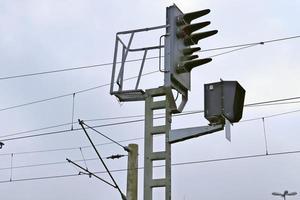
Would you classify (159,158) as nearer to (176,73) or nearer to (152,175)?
(152,175)

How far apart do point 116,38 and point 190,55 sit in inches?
69.8

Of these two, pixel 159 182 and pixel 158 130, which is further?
pixel 158 130

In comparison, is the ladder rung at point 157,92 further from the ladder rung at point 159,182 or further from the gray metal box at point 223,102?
the ladder rung at point 159,182

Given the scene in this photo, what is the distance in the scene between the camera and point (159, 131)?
30.3 feet

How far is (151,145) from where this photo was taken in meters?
9.16

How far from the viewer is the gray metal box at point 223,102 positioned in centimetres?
877

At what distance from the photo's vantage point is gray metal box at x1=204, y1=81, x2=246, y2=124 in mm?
8773

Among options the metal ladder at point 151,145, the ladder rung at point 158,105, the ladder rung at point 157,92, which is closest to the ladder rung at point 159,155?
the metal ladder at point 151,145

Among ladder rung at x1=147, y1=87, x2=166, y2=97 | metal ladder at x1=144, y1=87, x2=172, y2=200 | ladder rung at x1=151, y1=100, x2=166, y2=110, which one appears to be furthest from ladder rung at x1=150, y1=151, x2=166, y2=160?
ladder rung at x1=147, y1=87, x2=166, y2=97

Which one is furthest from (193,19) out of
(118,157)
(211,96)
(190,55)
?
(118,157)

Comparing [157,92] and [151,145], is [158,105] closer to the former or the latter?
[157,92]

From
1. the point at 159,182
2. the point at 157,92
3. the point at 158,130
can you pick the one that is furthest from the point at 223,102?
the point at 159,182

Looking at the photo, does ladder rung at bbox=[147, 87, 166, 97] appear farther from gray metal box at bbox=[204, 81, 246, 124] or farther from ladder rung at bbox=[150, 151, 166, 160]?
ladder rung at bbox=[150, 151, 166, 160]

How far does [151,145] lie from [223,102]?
4.41ft
